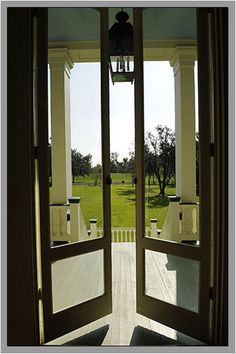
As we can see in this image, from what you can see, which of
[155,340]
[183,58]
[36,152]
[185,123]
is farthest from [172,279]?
[183,58]

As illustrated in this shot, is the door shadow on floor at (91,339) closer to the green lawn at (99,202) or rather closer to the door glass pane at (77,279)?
the door glass pane at (77,279)

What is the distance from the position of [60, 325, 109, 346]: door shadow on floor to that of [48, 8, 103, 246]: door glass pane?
Answer: 0.69m

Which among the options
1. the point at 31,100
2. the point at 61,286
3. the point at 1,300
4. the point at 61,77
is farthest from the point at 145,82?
the point at 1,300

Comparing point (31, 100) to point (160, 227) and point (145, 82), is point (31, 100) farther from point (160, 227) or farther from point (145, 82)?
point (160, 227)

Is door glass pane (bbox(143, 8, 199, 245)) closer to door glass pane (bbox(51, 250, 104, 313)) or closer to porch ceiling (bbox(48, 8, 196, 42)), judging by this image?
porch ceiling (bbox(48, 8, 196, 42))

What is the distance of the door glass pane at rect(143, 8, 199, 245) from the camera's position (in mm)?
2379

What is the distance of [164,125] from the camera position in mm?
2488

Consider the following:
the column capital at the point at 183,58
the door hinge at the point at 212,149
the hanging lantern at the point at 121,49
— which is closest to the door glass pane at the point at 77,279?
the door hinge at the point at 212,149

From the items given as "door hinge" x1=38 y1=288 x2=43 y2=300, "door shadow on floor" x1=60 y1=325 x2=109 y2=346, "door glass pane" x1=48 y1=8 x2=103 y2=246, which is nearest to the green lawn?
"door glass pane" x1=48 y1=8 x2=103 y2=246

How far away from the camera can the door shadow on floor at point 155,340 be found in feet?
6.94

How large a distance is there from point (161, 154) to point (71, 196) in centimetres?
81

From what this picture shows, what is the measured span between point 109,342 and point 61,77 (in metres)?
1.99

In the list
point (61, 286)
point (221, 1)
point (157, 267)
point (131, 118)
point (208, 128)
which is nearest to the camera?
point (221, 1)

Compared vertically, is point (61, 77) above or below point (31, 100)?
above
